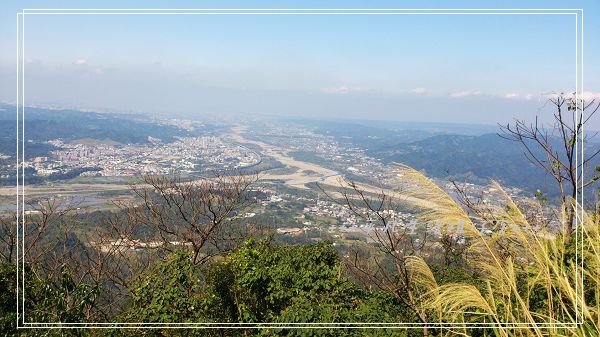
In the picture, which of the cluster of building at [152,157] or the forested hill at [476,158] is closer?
the forested hill at [476,158]

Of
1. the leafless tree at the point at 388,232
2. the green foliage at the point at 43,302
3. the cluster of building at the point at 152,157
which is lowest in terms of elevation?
the green foliage at the point at 43,302

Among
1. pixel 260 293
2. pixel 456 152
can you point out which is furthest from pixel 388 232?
pixel 456 152

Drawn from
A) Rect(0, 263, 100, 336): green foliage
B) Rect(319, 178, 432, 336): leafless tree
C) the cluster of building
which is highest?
the cluster of building

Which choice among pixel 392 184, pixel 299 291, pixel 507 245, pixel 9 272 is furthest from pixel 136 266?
pixel 507 245

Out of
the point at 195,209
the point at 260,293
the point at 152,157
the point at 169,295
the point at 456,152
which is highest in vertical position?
the point at 456,152

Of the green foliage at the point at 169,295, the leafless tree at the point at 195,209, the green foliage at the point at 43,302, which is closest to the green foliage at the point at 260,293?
the green foliage at the point at 169,295

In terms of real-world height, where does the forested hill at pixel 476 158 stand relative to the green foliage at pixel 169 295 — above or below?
above

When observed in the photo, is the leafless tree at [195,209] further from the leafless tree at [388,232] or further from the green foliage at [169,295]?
the leafless tree at [388,232]

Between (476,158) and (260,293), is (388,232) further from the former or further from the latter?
(476,158)

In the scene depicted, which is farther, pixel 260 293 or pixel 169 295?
pixel 260 293

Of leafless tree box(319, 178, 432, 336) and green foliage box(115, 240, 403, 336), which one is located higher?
leafless tree box(319, 178, 432, 336)

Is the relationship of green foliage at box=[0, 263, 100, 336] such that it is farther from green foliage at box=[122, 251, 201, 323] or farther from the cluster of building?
the cluster of building

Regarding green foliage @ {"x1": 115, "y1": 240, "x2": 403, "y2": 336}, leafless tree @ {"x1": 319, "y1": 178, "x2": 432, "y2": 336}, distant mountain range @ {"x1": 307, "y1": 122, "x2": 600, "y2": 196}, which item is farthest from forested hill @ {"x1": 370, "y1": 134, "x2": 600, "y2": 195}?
green foliage @ {"x1": 115, "y1": 240, "x2": 403, "y2": 336}
